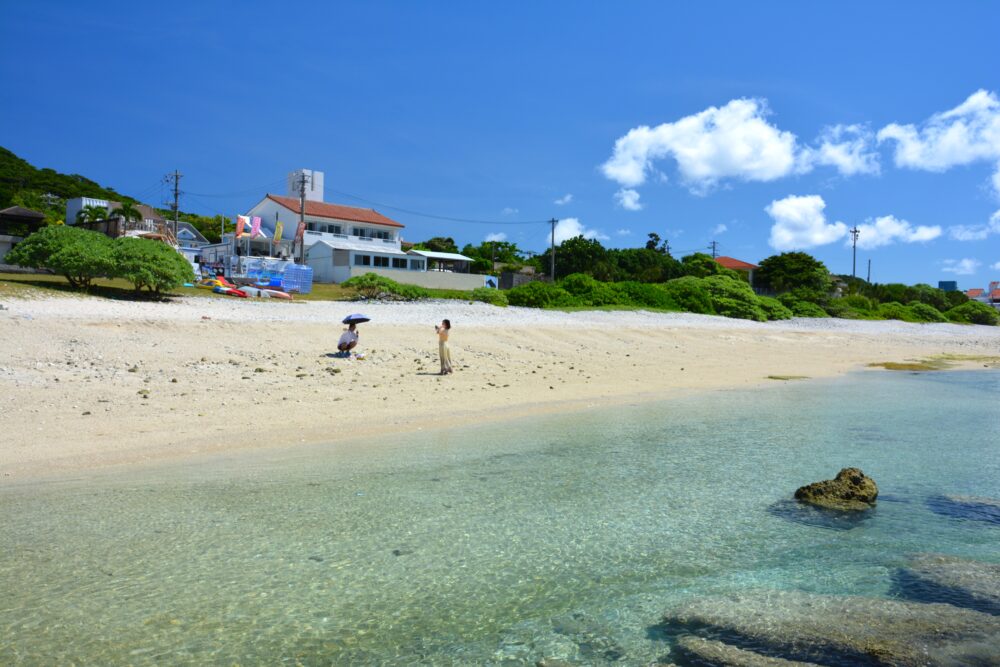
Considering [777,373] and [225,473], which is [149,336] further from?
[777,373]

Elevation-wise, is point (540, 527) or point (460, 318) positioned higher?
point (460, 318)

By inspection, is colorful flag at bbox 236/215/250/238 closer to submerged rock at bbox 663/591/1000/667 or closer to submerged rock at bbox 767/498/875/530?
submerged rock at bbox 767/498/875/530

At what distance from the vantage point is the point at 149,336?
16781 millimetres

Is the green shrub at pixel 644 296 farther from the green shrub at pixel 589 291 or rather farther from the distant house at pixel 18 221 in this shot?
the distant house at pixel 18 221

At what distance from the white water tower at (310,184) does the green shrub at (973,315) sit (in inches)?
2404

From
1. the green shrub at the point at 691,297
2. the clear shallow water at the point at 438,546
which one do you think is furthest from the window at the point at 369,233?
the clear shallow water at the point at 438,546

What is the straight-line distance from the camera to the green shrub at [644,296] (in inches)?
1553

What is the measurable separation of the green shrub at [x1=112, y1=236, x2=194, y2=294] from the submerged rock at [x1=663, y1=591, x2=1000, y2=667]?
926 inches

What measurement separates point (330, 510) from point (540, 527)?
7.49 ft

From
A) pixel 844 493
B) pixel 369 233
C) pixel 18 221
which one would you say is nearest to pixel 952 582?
pixel 844 493

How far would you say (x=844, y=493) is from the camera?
318 inches

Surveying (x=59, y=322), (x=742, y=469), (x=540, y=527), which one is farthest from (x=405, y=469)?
(x=59, y=322)

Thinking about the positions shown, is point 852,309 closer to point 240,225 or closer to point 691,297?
point 691,297

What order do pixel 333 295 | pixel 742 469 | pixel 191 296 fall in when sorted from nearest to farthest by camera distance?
pixel 742 469
pixel 191 296
pixel 333 295
